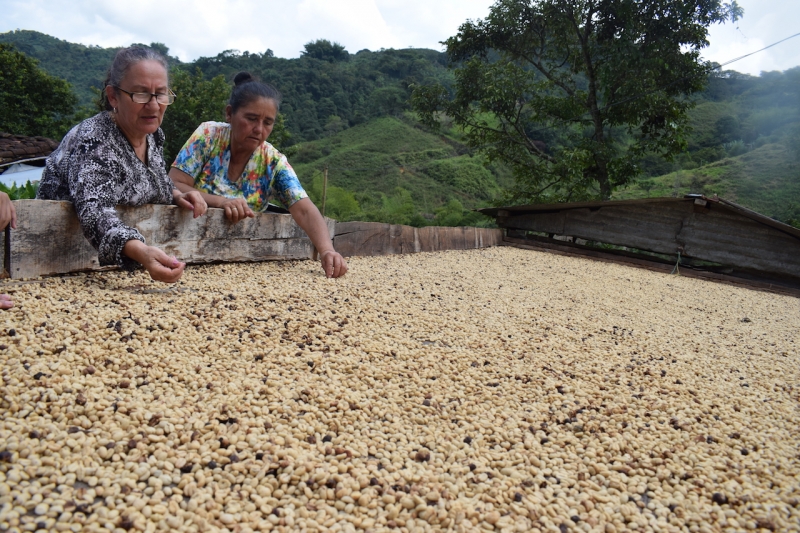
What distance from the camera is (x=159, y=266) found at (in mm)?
1869

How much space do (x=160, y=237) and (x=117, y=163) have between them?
1.52 ft

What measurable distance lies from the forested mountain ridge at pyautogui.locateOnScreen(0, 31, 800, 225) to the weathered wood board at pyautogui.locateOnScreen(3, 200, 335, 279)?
394 inches

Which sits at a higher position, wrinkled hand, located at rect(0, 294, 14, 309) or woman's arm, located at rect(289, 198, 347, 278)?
woman's arm, located at rect(289, 198, 347, 278)

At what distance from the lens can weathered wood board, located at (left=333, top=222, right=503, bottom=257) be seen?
3.95m

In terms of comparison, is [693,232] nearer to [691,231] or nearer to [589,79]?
[691,231]

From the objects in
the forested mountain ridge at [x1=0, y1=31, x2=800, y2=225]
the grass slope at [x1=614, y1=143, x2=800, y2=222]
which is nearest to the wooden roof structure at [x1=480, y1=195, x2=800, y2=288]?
the forested mountain ridge at [x1=0, y1=31, x2=800, y2=225]

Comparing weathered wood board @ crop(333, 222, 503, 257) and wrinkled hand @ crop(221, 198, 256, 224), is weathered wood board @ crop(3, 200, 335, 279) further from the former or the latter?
weathered wood board @ crop(333, 222, 503, 257)

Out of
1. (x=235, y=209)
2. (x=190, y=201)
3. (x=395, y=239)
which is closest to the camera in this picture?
(x=190, y=201)

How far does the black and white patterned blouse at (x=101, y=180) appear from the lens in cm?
195

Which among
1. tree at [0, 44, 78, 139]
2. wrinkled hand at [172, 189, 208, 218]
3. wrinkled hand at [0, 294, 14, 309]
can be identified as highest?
tree at [0, 44, 78, 139]

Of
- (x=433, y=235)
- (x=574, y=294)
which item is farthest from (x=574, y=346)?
(x=433, y=235)

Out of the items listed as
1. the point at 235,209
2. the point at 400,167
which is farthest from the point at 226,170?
the point at 400,167

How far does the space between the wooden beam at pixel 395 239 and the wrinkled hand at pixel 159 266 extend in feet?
6.48

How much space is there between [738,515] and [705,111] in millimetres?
33514
